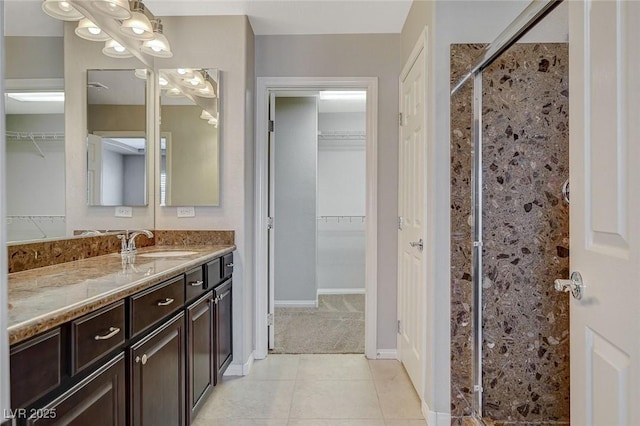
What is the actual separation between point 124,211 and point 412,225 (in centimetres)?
184

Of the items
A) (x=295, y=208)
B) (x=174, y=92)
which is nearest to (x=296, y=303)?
(x=295, y=208)

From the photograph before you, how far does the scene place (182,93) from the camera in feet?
8.29

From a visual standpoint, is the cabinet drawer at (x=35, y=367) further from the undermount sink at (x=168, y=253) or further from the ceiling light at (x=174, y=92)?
the ceiling light at (x=174, y=92)

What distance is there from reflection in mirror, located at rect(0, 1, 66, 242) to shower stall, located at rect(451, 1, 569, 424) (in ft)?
6.34

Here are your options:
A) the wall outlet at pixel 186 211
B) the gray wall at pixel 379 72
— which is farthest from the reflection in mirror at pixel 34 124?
the gray wall at pixel 379 72

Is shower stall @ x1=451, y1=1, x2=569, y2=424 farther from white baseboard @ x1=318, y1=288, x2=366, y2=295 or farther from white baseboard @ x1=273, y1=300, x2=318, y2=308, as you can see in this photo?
white baseboard @ x1=318, y1=288, x2=366, y2=295

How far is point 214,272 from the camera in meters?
2.12

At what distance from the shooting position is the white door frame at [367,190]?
9.02ft

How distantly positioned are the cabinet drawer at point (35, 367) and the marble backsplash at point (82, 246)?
753 mm

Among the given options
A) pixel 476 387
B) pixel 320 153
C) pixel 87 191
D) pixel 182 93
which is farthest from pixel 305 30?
pixel 476 387

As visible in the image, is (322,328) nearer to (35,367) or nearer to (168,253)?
(168,253)

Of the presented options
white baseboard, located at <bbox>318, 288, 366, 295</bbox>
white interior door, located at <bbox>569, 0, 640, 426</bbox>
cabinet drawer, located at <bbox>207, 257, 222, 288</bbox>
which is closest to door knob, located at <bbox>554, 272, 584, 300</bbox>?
white interior door, located at <bbox>569, 0, 640, 426</bbox>

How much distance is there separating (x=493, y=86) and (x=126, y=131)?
2.19m

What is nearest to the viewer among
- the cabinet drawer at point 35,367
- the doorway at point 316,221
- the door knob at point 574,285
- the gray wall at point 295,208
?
the cabinet drawer at point 35,367
